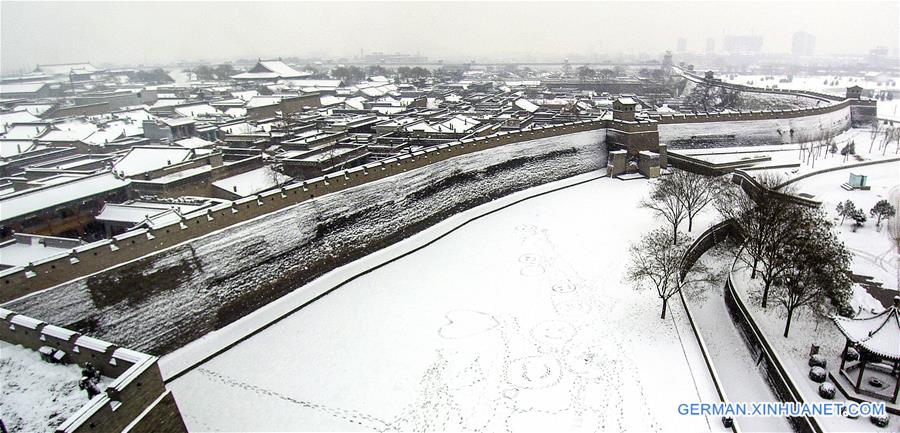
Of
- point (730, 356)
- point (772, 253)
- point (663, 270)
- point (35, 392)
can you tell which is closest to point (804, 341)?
point (730, 356)

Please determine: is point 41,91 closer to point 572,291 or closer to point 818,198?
point 572,291

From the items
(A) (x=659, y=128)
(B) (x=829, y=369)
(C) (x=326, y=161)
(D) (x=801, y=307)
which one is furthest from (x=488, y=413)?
(A) (x=659, y=128)

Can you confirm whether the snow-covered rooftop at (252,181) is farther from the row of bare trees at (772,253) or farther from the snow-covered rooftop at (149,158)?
the row of bare trees at (772,253)

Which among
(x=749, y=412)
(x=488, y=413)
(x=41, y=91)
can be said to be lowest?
(x=749, y=412)

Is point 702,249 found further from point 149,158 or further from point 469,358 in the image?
point 149,158

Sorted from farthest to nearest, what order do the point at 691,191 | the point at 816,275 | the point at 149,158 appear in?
the point at 149,158
the point at 691,191
the point at 816,275

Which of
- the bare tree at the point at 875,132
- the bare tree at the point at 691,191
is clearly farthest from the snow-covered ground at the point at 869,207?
the bare tree at the point at 875,132

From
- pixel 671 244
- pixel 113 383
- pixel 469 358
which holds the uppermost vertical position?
pixel 113 383
